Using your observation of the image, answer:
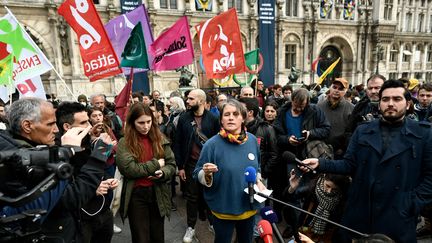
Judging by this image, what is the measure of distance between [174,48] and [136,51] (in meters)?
0.92

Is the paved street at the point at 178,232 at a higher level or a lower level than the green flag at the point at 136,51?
lower

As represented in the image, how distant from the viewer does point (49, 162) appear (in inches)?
51.1

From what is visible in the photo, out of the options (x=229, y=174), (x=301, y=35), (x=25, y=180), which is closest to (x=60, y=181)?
(x=25, y=180)

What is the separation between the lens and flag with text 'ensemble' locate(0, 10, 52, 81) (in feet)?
14.4

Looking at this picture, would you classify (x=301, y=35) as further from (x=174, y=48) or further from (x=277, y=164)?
(x=277, y=164)

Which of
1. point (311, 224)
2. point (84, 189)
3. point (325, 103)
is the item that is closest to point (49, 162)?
point (84, 189)

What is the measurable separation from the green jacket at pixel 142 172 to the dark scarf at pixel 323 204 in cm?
157

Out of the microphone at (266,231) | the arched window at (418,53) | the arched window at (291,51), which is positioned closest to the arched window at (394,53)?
the arched window at (418,53)

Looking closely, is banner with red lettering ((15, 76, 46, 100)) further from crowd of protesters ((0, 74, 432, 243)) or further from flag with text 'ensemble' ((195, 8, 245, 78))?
flag with text 'ensemble' ((195, 8, 245, 78))

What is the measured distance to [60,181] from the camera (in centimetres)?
163

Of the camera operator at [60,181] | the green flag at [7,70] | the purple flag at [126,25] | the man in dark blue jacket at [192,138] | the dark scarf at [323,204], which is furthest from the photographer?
the purple flag at [126,25]

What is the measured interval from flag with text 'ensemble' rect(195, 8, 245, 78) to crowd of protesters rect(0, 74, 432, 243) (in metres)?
1.98

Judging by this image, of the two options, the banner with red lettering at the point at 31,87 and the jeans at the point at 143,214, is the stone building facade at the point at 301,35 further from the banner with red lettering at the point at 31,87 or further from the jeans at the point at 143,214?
the jeans at the point at 143,214

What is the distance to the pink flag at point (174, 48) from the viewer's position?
564cm
